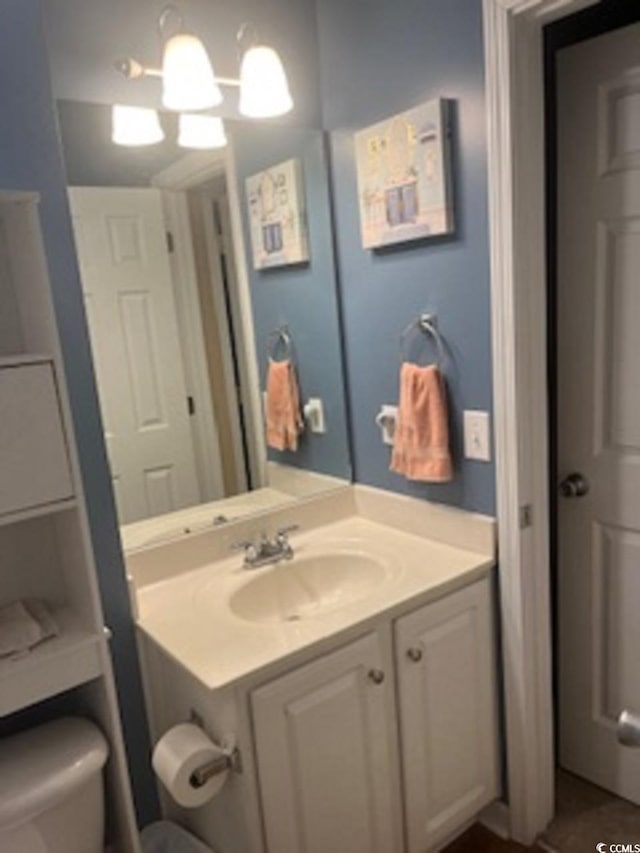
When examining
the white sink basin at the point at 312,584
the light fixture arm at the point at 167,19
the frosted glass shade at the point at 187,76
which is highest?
the light fixture arm at the point at 167,19

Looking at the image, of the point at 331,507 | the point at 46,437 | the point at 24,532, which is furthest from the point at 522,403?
the point at 24,532

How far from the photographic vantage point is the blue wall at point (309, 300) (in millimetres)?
1818

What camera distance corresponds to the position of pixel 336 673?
1.36m

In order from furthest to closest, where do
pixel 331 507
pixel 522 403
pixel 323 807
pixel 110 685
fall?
pixel 331 507, pixel 522 403, pixel 323 807, pixel 110 685

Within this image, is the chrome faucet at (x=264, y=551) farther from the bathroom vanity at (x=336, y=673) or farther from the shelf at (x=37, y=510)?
the shelf at (x=37, y=510)

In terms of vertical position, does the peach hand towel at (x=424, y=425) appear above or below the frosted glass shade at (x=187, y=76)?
below

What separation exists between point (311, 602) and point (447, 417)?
0.62 m

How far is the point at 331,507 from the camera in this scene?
6.53ft

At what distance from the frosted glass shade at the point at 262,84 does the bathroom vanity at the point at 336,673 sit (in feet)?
3.59

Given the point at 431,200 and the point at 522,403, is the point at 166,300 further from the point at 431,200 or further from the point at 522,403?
the point at 522,403

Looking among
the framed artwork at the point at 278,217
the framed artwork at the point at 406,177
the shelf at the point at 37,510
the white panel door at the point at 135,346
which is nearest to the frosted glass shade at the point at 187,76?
the white panel door at the point at 135,346

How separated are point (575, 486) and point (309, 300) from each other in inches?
36.9

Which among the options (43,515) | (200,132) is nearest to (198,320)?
(200,132)

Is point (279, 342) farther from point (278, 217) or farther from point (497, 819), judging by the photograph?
point (497, 819)
